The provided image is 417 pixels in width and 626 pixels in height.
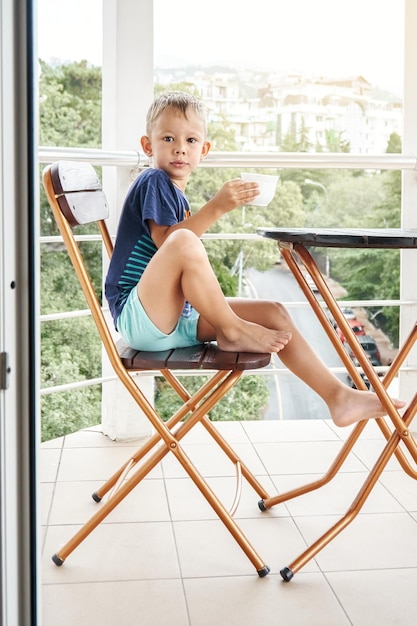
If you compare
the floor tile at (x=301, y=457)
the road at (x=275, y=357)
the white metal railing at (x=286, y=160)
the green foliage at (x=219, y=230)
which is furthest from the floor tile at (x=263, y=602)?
the road at (x=275, y=357)

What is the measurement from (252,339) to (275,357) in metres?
8.24

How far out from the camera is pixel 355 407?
2.15 metres

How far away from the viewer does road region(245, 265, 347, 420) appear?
10367mm

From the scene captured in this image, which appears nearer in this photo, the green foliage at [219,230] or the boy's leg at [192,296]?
the boy's leg at [192,296]

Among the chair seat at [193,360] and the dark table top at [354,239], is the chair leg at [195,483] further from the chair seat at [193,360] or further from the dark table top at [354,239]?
the dark table top at [354,239]

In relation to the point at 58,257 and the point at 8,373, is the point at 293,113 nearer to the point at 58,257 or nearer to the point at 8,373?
the point at 58,257

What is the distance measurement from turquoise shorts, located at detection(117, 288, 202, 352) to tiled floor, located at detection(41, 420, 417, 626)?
1.80 feet

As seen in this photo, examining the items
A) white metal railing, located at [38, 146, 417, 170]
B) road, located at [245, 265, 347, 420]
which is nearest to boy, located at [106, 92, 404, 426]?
white metal railing, located at [38, 146, 417, 170]

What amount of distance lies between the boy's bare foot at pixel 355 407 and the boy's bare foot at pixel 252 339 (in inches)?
8.4

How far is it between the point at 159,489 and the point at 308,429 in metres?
0.85

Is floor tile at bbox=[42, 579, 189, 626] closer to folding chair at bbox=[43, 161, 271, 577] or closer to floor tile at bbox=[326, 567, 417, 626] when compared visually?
folding chair at bbox=[43, 161, 271, 577]

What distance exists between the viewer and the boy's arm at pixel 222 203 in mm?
2141

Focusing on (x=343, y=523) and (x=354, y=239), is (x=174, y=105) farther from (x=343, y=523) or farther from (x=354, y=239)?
(x=343, y=523)

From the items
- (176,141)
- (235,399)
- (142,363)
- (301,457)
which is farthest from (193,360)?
(235,399)
